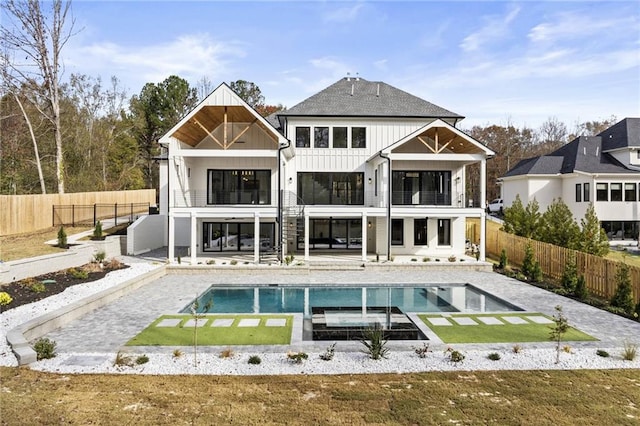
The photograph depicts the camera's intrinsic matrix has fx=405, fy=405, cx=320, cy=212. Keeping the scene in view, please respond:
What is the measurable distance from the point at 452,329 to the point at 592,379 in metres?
3.33

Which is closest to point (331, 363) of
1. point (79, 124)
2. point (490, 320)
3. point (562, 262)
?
point (490, 320)

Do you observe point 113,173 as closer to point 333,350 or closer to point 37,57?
point 37,57

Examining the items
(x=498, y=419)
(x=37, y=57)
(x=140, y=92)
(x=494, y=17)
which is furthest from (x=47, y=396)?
(x=140, y=92)

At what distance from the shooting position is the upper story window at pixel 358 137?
73.8ft

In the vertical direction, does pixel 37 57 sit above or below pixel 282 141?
above

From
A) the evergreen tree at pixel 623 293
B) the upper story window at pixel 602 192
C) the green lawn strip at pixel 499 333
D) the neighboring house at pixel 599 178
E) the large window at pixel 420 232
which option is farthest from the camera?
the upper story window at pixel 602 192

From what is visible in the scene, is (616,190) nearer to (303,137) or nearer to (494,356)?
(303,137)

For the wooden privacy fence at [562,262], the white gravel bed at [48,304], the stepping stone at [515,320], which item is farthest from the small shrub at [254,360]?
the wooden privacy fence at [562,262]

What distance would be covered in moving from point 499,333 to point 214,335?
6953 mm

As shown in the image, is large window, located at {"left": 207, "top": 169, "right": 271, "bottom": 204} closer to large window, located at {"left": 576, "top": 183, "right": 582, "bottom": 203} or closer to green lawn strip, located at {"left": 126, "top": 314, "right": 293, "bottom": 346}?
green lawn strip, located at {"left": 126, "top": 314, "right": 293, "bottom": 346}

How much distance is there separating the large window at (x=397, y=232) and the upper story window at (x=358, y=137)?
4.63 meters

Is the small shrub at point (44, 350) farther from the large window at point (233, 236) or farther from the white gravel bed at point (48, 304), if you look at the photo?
the large window at point (233, 236)

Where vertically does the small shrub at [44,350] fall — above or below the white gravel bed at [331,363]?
above

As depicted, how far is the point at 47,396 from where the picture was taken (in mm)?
6398
